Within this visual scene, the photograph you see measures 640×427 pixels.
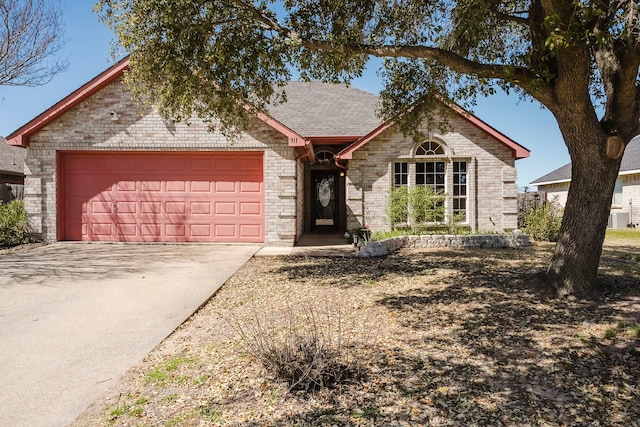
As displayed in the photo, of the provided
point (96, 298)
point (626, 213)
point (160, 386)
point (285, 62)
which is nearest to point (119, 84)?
point (285, 62)

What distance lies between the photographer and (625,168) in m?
21.5

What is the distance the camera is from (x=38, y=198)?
11.7 metres

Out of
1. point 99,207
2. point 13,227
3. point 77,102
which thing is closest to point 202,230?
point 99,207

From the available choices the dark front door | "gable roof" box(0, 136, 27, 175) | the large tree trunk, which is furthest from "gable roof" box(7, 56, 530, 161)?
"gable roof" box(0, 136, 27, 175)

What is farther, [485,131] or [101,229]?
[485,131]

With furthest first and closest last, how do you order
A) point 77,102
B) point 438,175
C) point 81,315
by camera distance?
point 438,175
point 77,102
point 81,315

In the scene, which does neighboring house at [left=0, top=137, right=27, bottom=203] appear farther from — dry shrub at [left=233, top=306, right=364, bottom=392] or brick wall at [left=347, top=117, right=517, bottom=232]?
dry shrub at [left=233, top=306, right=364, bottom=392]

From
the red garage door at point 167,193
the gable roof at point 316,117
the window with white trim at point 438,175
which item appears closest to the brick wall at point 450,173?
the window with white trim at point 438,175

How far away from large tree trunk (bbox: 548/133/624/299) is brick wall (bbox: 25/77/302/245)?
725 cm

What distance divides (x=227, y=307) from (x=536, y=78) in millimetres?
5361

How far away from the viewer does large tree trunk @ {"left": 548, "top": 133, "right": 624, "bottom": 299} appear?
5.68 m

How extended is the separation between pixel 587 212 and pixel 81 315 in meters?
7.00

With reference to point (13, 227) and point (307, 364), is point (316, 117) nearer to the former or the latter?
point (13, 227)

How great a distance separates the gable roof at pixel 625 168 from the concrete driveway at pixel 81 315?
17.5 meters
